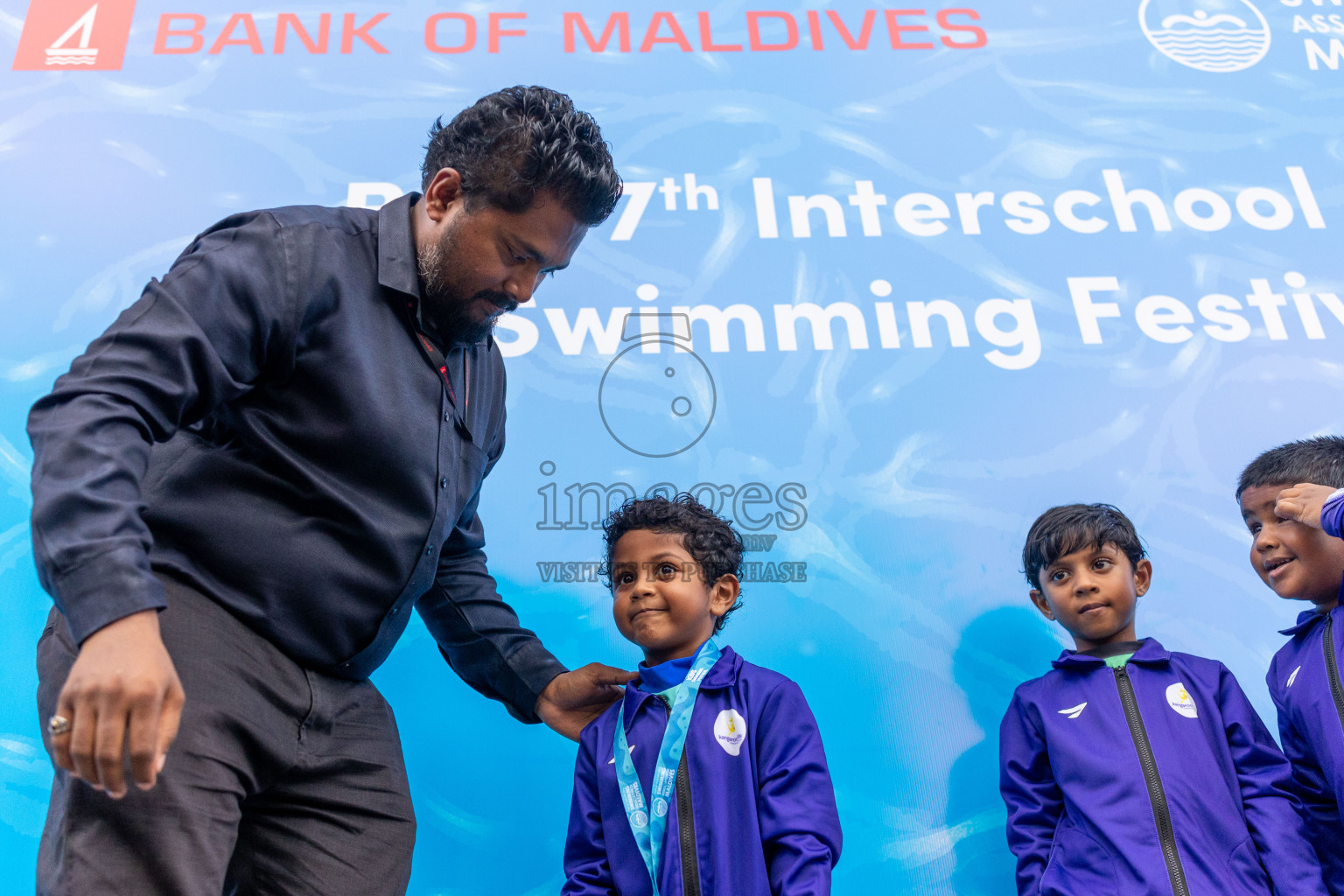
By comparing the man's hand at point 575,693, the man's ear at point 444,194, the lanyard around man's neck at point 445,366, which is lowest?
the man's hand at point 575,693

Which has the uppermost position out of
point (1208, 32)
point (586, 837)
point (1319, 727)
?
point (1208, 32)

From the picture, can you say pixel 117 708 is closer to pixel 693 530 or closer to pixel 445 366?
pixel 445 366

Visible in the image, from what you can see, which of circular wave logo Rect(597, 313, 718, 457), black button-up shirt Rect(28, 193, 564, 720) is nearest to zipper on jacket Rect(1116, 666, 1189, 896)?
circular wave logo Rect(597, 313, 718, 457)

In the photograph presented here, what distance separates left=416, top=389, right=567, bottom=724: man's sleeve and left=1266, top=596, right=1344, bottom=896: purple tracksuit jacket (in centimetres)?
125

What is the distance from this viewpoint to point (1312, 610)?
178 cm

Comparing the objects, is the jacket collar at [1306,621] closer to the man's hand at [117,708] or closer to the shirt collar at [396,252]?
the shirt collar at [396,252]

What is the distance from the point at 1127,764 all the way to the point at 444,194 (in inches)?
56.1

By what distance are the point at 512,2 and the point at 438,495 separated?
1692 mm

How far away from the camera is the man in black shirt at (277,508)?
93 cm

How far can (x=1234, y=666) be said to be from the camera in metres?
1.98

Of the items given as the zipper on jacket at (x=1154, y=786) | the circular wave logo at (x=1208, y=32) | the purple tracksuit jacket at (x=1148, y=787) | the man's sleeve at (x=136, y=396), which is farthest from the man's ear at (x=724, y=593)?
the circular wave logo at (x=1208, y=32)

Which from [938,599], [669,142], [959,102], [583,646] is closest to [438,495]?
[583,646]

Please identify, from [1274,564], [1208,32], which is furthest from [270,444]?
[1208,32]

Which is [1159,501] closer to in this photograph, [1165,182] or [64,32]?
[1165,182]
